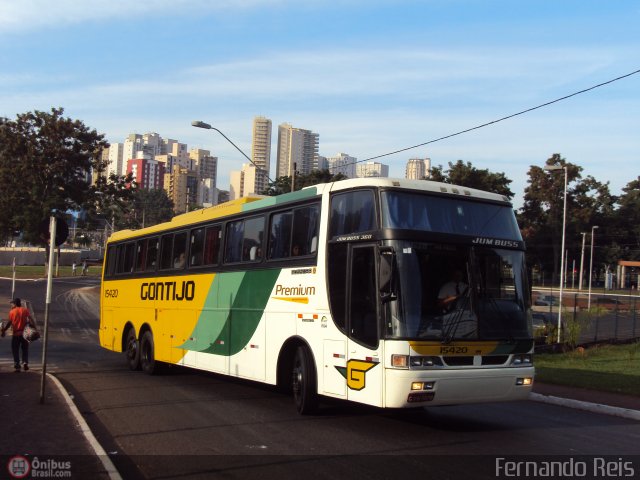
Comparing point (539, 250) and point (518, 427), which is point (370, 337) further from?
point (539, 250)

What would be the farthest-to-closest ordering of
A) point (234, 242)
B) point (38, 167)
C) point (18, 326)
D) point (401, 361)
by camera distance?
1. point (38, 167)
2. point (18, 326)
3. point (234, 242)
4. point (401, 361)

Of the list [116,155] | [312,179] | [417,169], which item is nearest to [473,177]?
[417,169]

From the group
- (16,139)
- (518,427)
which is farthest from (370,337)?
(16,139)

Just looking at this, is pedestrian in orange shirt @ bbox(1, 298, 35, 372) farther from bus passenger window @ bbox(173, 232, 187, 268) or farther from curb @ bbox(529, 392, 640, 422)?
curb @ bbox(529, 392, 640, 422)

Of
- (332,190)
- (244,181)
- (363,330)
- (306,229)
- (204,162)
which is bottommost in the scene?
(363,330)

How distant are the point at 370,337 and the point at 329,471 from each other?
2133mm

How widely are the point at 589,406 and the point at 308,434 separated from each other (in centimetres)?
607

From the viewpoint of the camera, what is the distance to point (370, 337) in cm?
849

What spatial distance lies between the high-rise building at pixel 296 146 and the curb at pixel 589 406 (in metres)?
45.1

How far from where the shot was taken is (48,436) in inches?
319

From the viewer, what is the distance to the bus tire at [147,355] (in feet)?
50.6

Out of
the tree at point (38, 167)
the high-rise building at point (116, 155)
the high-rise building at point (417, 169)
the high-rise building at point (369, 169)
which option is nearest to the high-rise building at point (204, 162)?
the high-rise building at point (116, 155)

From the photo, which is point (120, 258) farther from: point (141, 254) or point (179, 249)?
point (179, 249)

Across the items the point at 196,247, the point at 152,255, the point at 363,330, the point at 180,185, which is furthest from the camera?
the point at 180,185
